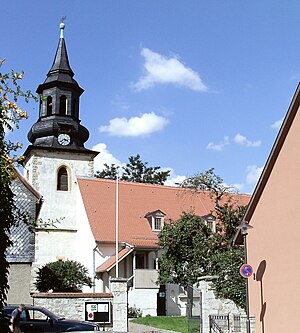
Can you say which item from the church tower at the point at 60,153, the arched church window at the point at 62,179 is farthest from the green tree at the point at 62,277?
the arched church window at the point at 62,179

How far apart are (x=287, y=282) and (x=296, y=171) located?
142 inches

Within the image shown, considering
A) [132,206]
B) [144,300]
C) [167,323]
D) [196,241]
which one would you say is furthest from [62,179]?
[167,323]

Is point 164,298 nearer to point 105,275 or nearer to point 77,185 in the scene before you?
point 105,275

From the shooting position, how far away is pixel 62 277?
34.8 meters

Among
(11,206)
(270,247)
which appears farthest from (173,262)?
(11,206)

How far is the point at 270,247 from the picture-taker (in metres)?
18.2

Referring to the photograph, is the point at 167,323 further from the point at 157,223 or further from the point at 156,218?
the point at 156,218

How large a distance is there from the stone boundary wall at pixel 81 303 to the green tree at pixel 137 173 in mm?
44652

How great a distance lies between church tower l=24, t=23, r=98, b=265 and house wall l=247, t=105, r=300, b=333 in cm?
2415

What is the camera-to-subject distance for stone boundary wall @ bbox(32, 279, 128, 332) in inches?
824

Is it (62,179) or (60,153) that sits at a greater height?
(60,153)

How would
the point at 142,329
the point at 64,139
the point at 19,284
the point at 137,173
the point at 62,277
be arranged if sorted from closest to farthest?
the point at 142,329 < the point at 19,284 < the point at 62,277 < the point at 64,139 < the point at 137,173

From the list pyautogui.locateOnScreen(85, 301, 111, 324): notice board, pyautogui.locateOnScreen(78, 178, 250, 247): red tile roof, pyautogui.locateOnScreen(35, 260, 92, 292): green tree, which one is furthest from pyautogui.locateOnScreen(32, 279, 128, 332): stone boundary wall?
pyautogui.locateOnScreen(78, 178, 250, 247): red tile roof

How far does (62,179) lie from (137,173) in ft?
87.3
